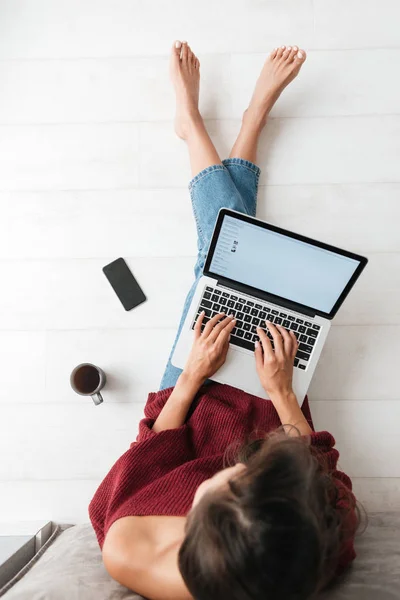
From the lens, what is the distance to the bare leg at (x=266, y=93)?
133 cm

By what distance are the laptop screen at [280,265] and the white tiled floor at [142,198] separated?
0.83 ft

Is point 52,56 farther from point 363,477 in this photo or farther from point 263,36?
point 363,477

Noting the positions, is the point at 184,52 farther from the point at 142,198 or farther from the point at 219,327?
the point at 219,327

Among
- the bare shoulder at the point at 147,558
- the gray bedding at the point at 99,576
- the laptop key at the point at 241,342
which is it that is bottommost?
the gray bedding at the point at 99,576

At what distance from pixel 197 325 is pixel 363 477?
597 millimetres

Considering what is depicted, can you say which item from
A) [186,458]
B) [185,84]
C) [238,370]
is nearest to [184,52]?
[185,84]

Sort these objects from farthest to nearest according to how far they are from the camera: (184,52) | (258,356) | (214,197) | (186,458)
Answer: (184,52) < (214,197) < (258,356) < (186,458)

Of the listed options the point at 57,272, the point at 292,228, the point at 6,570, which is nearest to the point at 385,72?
the point at 292,228

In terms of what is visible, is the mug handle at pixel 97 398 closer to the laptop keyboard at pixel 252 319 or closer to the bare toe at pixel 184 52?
the laptop keyboard at pixel 252 319

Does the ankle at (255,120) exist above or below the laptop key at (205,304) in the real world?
above

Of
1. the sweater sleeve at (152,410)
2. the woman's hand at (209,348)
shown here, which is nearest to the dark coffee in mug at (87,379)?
the sweater sleeve at (152,410)

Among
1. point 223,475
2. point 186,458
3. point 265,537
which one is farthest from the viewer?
point 186,458

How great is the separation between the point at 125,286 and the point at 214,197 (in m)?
0.33

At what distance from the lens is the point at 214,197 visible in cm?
125
